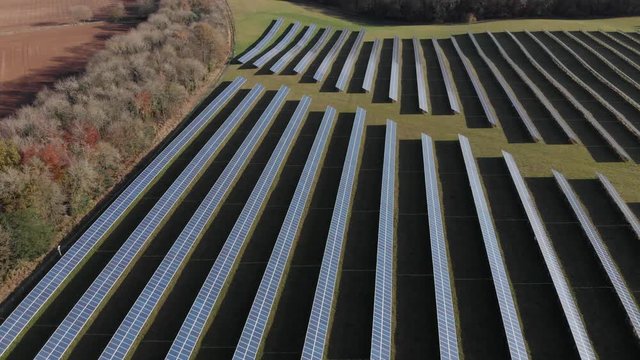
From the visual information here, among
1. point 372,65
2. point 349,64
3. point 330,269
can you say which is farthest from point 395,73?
point 330,269

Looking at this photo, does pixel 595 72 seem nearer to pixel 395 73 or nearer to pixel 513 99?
pixel 513 99

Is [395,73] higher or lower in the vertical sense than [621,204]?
higher

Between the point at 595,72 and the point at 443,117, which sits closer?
the point at 443,117

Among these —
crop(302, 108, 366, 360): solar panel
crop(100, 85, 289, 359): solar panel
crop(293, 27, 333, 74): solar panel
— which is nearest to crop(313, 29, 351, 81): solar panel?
crop(293, 27, 333, 74): solar panel

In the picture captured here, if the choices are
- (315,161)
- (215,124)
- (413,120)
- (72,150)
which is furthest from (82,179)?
(413,120)

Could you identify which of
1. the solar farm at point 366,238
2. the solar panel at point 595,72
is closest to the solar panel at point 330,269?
the solar farm at point 366,238
